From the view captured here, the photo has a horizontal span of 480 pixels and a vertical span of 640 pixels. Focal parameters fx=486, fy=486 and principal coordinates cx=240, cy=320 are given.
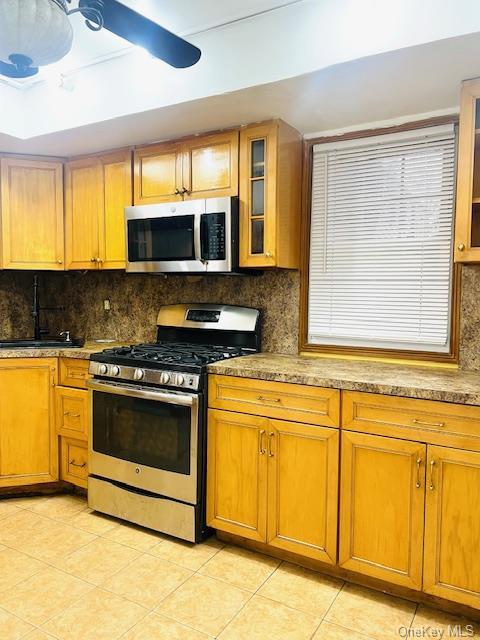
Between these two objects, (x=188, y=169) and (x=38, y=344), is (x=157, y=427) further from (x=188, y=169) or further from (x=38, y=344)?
(x=188, y=169)

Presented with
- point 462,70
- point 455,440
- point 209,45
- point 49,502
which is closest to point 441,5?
point 462,70

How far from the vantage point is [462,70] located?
2029 mm

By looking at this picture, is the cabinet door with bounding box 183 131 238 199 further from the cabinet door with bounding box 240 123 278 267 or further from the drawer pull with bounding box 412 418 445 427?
the drawer pull with bounding box 412 418 445 427

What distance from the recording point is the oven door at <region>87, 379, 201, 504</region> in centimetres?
249

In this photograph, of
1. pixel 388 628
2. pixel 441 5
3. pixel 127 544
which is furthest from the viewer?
→ pixel 127 544

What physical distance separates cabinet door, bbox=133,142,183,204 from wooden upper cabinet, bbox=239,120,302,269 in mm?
455

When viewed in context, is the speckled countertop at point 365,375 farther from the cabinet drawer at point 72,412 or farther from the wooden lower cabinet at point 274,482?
the cabinet drawer at point 72,412

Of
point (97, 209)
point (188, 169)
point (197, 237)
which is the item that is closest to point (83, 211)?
point (97, 209)

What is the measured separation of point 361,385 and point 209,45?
1730 millimetres

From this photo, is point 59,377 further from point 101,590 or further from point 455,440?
point 455,440

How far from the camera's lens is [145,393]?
103 inches

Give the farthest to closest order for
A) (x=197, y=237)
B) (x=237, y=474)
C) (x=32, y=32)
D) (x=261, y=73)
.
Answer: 1. (x=197, y=237)
2. (x=237, y=474)
3. (x=261, y=73)
4. (x=32, y=32)

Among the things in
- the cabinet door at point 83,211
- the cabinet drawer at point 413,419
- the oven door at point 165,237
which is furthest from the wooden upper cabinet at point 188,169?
the cabinet drawer at point 413,419

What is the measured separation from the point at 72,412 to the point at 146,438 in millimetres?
667
